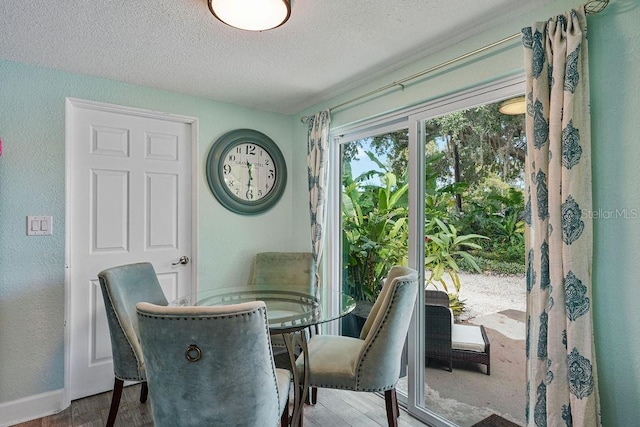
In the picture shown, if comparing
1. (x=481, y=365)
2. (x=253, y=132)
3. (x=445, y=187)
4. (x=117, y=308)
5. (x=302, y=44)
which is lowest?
(x=481, y=365)

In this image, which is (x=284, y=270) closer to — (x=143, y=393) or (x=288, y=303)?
(x=288, y=303)

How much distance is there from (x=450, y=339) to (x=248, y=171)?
2115 millimetres

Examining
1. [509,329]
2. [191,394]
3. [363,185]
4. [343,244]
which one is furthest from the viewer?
[343,244]

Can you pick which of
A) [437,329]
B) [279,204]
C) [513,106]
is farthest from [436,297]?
[279,204]

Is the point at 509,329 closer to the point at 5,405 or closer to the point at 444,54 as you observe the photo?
the point at 444,54

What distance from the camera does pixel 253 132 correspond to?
125 inches

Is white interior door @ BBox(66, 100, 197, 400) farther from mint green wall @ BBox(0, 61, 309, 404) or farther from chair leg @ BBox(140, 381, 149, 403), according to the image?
chair leg @ BBox(140, 381, 149, 403)

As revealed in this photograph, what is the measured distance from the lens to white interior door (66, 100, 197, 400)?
8.04 ft

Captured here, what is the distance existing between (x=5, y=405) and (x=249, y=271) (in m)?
1.78

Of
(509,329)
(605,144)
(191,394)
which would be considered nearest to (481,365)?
(509,329)

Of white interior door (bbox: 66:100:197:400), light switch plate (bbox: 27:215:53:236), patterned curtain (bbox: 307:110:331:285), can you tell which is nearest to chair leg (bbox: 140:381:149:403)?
white interior door (bbox: 66:100:197:400)

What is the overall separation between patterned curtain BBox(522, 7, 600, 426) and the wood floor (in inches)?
39.7

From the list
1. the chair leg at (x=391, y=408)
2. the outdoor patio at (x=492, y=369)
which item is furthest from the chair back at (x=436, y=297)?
the chair leg at (x=391, y=408)

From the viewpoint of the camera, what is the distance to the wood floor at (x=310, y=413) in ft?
7.12
